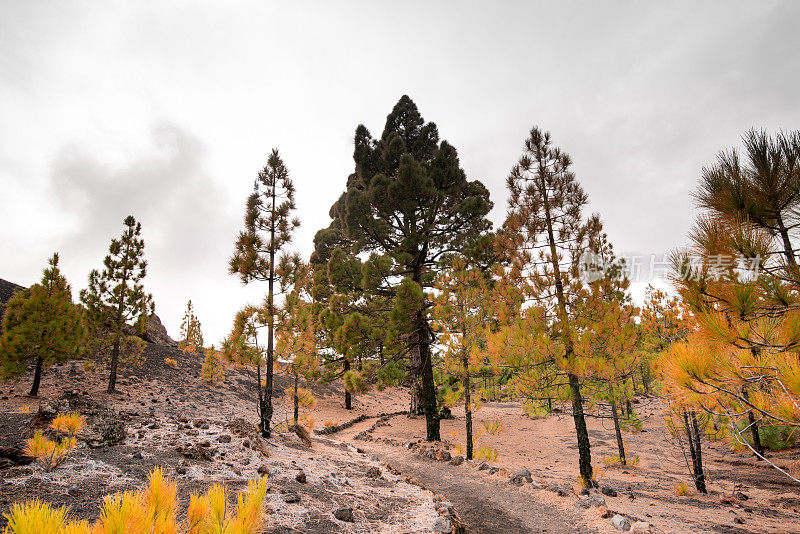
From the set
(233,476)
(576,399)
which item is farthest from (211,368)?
(576,399)

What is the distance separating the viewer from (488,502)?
5.70m

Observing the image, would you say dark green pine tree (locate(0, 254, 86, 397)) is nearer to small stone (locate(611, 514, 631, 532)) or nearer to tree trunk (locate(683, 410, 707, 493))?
small stone (locate(611, 514, 631, 532))

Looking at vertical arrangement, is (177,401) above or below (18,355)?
below

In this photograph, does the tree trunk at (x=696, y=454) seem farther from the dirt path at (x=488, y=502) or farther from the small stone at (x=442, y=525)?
the small stone at (x=442, y=525)

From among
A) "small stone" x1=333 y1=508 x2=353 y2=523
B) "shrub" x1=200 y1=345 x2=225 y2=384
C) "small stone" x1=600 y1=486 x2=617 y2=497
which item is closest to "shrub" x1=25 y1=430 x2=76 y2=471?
"small stone" x1=333 y1=508 x2=353 y2=523

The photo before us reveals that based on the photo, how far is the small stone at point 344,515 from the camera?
3.98 metres

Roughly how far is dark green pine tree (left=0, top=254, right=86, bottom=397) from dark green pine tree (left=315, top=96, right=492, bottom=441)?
10.6 m

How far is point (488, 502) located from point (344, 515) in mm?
2952

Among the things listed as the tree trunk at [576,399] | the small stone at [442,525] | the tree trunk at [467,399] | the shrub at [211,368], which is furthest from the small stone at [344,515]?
the shrub at [211,368]

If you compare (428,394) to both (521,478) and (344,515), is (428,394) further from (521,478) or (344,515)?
(344,515)

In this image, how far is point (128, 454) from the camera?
479cm

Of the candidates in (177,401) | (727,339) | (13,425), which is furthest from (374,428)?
(727,339)

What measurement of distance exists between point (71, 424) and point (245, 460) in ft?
8.12

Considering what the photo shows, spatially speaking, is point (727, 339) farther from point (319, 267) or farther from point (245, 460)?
point (319, 267)
